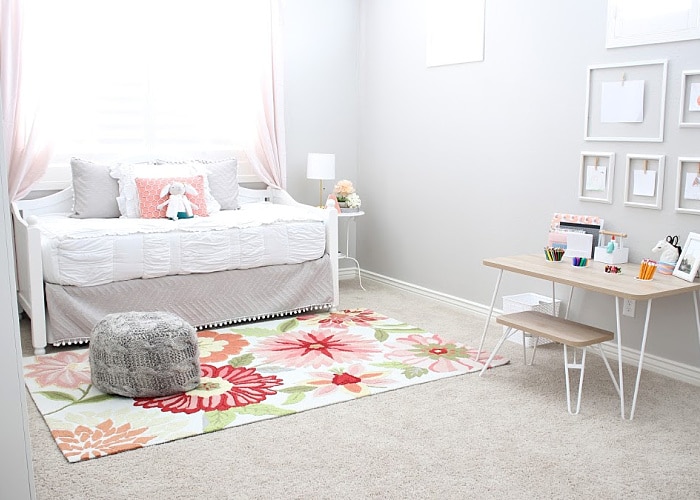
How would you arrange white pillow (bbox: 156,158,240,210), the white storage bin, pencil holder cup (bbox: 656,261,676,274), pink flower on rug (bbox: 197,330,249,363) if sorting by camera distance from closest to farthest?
1. pencil holder cup (bbox: 656,261,676,274)
2. pink flower on rug (bbox: 197,330,249,363)
3. the white storage bin
4. white pillow (bbox: 156,158,240,210)

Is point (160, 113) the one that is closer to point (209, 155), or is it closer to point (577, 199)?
point (209, 155)

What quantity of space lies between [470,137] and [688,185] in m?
1.47

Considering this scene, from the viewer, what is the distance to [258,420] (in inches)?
114

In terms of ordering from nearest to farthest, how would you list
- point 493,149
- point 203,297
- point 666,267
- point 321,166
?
point 666,267 < point 203,297 < point 493,149 < point 321,166

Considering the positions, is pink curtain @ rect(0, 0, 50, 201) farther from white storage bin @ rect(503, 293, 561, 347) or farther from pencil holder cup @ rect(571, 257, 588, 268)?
pencil holder cup @ rect(571, 257, 588, 268)

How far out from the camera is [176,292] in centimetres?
402

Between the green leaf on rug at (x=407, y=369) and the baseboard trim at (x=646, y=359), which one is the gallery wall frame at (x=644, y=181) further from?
the green leaf on rug at (x=407, y=369)

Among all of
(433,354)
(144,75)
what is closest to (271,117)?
(144,75)

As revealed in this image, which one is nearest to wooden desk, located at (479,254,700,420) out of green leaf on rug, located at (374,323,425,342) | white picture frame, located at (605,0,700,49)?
green leaf on rug, located at (374,323,425,342)

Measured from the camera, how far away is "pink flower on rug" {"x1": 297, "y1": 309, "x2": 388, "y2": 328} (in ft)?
14.1

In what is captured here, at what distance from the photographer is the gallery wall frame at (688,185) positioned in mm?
3244

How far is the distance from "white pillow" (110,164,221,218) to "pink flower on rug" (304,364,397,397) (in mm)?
1583

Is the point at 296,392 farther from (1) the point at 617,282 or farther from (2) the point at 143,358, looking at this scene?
(1) the point at 617,282

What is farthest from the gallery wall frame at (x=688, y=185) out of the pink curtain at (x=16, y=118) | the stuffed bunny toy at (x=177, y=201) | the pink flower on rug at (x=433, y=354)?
the pink curtain at (x=16, y=118)
